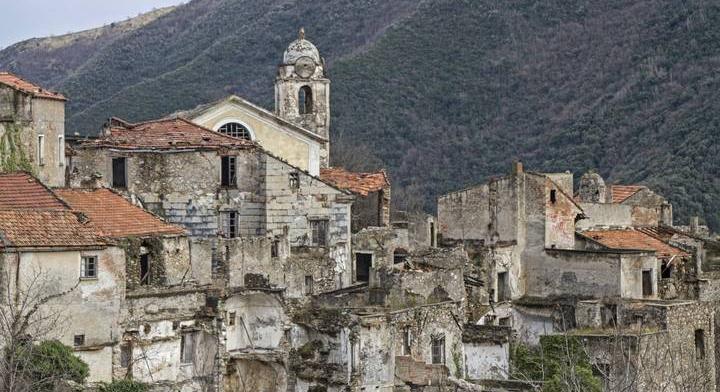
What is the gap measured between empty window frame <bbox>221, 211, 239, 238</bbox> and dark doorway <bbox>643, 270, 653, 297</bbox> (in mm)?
12778

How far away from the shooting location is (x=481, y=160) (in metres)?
97.0

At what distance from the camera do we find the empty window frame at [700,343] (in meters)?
49.8

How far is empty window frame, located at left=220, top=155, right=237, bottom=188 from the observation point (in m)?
50.2

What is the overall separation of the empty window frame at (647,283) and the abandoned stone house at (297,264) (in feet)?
0.14

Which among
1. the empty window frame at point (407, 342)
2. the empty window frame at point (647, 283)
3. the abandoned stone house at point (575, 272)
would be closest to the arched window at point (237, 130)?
the abandoned stone house at point (575, 272)

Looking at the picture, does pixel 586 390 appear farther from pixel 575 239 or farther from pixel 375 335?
pixel 575 239

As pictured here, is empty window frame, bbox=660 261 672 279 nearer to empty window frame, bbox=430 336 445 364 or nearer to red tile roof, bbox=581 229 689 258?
red tile roof, bbox=581 229 689 258

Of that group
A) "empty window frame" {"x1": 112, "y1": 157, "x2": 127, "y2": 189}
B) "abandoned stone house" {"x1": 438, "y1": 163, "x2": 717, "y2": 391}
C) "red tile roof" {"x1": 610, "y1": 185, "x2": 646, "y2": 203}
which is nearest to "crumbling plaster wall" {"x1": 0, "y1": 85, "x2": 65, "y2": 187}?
"empty window frame" {"x1": 112, "y1": 157, "x2": 127, "y2": 189}

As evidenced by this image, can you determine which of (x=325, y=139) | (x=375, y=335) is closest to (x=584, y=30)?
(x=325, y=139)

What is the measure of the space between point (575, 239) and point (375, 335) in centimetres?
1426

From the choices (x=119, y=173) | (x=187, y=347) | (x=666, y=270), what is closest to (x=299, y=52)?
(x=119, y=173)

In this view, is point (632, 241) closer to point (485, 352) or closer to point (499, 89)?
point (485, 352)

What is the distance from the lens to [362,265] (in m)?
52.9

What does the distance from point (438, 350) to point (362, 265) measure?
7423 millimetres
